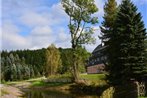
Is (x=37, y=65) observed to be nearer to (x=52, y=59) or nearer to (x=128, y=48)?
(x=52, y=59)

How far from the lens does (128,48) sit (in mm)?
40281

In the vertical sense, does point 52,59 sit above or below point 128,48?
above

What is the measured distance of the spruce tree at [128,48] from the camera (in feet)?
130

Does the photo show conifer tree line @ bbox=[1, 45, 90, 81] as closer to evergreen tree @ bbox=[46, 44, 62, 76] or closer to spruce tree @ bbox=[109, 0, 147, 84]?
evergreen tree @ bbox=[46, 44, 62, 76]

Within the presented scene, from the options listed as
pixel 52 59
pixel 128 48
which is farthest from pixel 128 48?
pixel 52 59

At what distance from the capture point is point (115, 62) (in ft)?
137

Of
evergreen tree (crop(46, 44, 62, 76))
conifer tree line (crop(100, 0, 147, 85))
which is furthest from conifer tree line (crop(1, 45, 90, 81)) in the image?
conifer tree line (crop(100, 0, 147, 85))

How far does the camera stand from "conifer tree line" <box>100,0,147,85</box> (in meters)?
39.6

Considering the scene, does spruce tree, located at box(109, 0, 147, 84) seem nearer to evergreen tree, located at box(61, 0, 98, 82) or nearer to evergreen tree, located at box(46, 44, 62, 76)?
evergreen tree, located at box(61, 0, 98, 82)

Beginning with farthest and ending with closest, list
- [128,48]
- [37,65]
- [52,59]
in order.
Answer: [37,65], [52,59], [128,48]

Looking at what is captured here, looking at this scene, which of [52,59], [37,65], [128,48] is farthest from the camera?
[37,65]

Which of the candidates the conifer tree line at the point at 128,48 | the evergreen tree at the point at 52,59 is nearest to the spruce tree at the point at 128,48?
the conifer tree line at the point at 128,48

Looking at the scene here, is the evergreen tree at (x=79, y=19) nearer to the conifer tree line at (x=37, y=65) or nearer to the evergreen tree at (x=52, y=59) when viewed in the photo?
the conifer tree line at (x=37, y=65)

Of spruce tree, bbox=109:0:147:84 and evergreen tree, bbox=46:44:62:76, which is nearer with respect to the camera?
spruce tree, bbox=109:0:147:84
